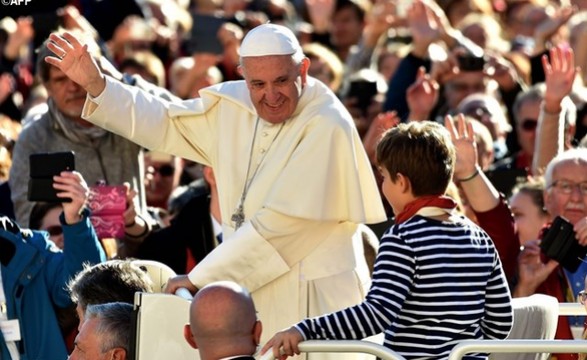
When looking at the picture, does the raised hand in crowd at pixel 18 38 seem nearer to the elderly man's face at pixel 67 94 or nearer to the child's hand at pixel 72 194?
the elderly man's face at pixel 67 94

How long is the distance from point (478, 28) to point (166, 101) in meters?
6.06

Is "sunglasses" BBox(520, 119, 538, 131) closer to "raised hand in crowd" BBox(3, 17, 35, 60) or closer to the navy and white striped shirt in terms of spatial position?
the navy and white striped shirt

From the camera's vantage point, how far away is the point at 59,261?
283 inches

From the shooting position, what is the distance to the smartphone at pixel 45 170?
7.20m

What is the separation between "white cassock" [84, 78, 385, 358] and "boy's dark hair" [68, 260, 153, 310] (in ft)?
1.32

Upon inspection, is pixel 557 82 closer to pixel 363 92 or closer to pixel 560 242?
pixel 560 242

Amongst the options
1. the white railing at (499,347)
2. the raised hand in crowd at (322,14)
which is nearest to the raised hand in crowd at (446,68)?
the raised hand in crowd at (322,14)

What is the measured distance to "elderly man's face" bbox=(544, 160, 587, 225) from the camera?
26.5 feet

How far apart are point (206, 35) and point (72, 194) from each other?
5.46m

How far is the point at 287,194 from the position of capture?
6801 millimetres

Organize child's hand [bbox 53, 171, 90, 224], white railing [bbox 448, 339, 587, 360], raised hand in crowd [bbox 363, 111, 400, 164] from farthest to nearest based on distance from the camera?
raised hand in crowd [bbox 363, 111, 400, 164], child's hand [bbox 53, 171, 90, 224], white railing [bbox 448, 339, 587, 360]

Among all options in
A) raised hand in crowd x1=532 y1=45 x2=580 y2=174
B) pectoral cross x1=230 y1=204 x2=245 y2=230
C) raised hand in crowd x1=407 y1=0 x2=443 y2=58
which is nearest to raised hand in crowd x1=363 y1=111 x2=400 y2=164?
raised hand in crowd x1=532 y1=45 x2=580 y2=174

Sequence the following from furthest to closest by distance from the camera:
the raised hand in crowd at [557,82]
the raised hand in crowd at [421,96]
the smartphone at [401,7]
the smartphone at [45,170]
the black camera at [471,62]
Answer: the smartphone at [401,7] → the black camera at [471,62] → the raised hand in crowd at [421,96] → the raised hand in crowd at [557,82] → the smartphone at [45,170]

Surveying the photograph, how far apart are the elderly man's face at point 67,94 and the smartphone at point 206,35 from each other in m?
3.77
